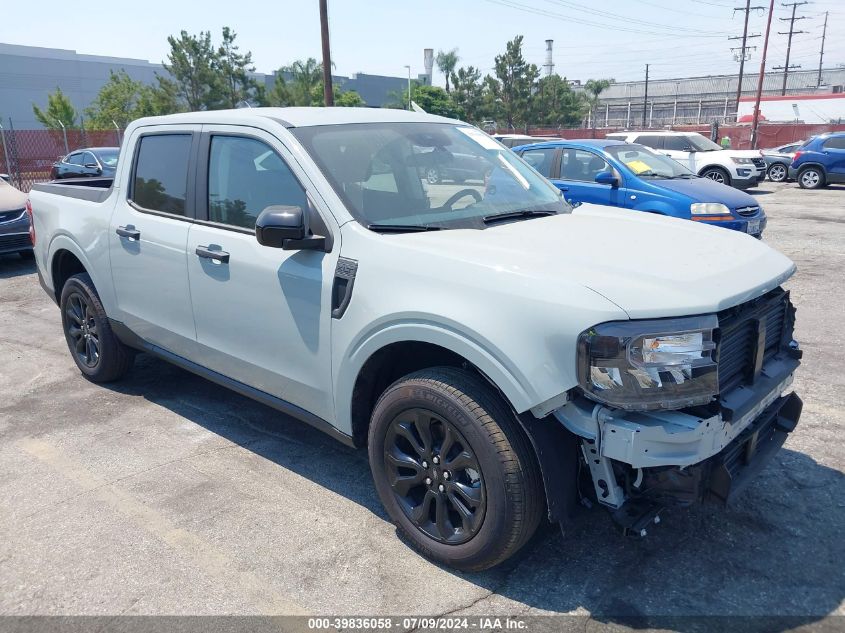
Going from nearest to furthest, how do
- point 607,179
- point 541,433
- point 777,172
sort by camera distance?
point 541,433, point 607,179, point 777,172

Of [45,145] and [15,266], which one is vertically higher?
[45,145]

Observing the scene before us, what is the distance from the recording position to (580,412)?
2.46 metres

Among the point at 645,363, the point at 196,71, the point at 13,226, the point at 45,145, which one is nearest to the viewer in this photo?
the point at 645,363

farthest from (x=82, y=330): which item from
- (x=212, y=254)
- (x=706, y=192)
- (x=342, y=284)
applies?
(x=706, y=192)

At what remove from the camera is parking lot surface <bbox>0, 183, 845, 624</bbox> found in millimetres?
2756

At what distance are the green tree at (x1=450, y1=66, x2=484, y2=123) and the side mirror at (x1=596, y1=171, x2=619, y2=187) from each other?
55522mm

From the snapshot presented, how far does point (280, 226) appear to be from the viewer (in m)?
3.01

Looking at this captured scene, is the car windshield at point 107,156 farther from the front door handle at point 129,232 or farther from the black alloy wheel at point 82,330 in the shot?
the front door handle at point 129,232

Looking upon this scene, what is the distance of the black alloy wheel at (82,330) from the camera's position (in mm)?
4996

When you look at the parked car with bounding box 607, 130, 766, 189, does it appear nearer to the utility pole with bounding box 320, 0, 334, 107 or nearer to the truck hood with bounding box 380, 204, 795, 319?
the utility pole with bounding box 320, 0, 334, 107

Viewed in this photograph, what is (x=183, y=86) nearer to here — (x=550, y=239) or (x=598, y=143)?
(x=598, y=143)

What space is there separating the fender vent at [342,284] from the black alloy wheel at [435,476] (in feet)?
1.81

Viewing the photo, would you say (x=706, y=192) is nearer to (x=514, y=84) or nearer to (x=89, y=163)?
(x=89, y=163)

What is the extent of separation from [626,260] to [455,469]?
1102 millimetres
